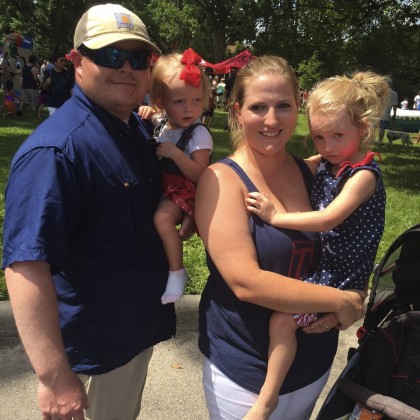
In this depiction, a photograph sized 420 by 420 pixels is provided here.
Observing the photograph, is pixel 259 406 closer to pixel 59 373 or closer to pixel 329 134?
pixel 59 373

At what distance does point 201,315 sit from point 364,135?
960 mm

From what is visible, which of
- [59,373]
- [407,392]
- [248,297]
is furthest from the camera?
[407,392]

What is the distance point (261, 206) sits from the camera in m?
1.69

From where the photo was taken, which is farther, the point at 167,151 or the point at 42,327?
the point at 167,151

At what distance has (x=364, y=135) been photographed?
74.3 inches

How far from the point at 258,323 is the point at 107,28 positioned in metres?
1.17

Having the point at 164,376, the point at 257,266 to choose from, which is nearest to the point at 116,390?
the point at 257,266

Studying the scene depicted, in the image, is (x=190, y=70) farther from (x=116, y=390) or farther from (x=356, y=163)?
(x=116, y=390)

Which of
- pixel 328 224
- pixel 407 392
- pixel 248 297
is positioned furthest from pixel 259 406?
pixel 328 224

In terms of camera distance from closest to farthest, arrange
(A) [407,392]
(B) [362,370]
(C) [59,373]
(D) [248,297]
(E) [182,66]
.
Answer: (C) [59,373]
(D) [248,297]
(A) [407,392]
(B) [362,370]
(E) [182,66]

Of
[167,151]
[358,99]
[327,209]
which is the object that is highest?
[358,99]

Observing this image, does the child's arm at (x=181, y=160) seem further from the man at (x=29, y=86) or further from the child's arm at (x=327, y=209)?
the man at (x=29, y=86)

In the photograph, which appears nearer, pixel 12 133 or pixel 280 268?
pixel 280 268

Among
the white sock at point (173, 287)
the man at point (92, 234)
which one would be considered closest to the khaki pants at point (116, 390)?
the man at point (92, 234)
